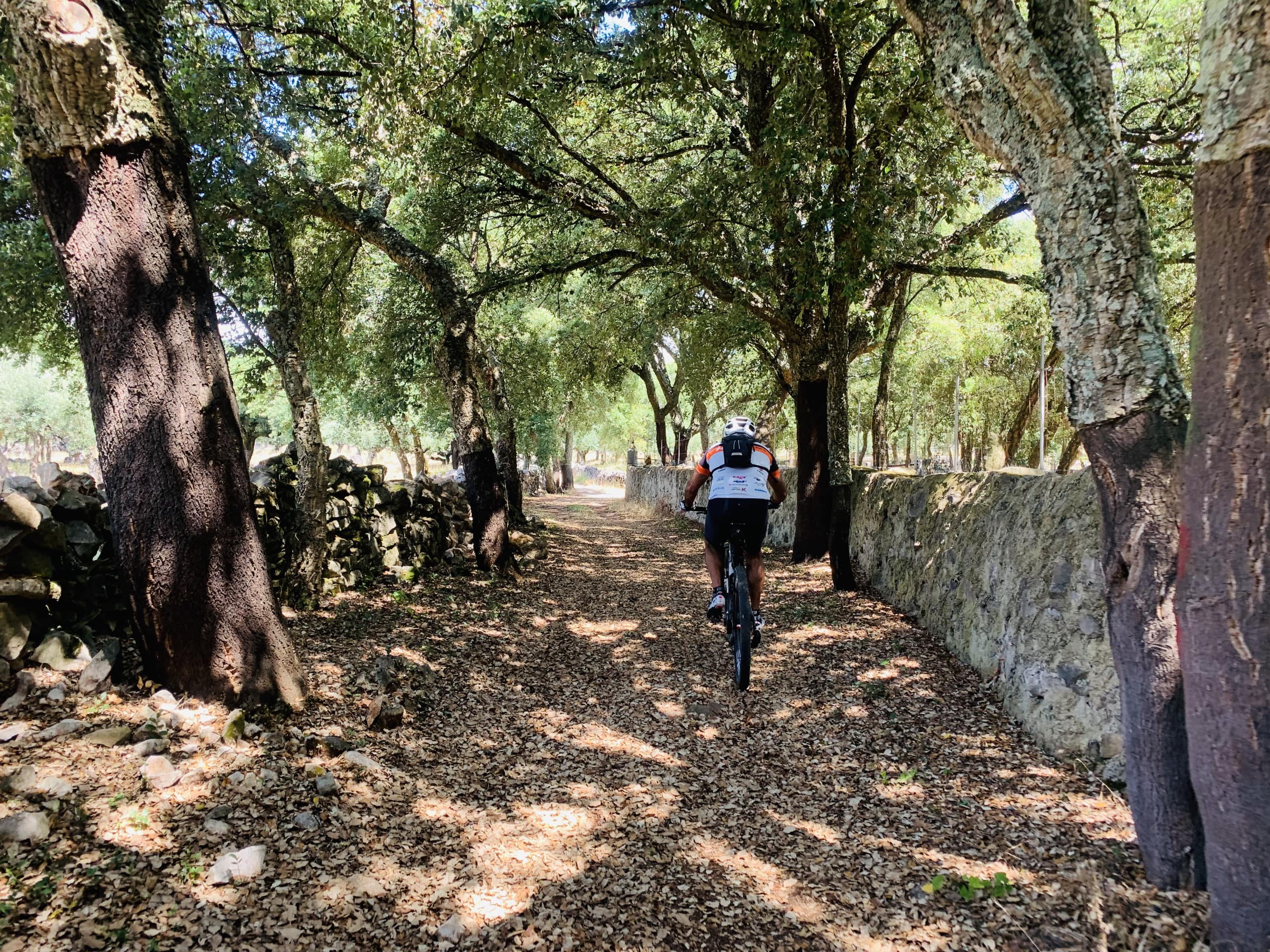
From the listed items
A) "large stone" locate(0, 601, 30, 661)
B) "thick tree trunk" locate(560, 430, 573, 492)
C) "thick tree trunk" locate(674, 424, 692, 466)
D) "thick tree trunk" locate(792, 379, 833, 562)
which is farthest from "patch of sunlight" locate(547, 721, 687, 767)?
"thick tree trunk" locate(560, 430, 573, 492)

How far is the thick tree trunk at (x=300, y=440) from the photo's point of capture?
6.74m

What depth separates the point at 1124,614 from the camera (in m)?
2.70

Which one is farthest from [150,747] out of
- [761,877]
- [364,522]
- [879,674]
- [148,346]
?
[364,522]

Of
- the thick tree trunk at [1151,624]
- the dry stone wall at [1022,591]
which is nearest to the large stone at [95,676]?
the thick tree trunk at [1151,624]

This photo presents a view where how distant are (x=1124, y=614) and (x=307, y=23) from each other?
27.3 ft

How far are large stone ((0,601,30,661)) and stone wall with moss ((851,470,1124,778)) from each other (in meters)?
5.57

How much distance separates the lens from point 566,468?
3450 cm

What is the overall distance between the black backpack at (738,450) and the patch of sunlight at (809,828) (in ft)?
8.79

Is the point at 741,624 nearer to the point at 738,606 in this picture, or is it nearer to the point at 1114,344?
the point at 738,606

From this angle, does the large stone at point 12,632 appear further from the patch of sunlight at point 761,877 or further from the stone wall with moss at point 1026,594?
the stone wall with moss at point 1026,594

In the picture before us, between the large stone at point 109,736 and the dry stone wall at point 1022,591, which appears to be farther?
the dry stone wall at point 1022,591

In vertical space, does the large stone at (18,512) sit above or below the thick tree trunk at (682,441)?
below

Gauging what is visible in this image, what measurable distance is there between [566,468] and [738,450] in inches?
1152

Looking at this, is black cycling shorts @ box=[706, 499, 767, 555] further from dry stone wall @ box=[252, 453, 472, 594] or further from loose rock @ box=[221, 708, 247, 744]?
dry stone wall @ box=[252, 453, 472, 594]
